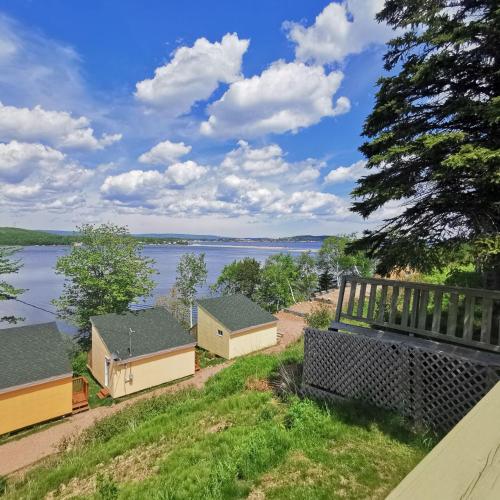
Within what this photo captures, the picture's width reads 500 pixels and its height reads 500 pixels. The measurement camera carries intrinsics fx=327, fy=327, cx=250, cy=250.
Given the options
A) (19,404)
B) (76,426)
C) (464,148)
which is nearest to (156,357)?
(76,426)

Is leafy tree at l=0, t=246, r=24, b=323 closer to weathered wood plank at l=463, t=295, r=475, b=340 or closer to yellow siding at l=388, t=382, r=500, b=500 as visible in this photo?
weathered wood plank at l=463, t=295, r=475, b=340

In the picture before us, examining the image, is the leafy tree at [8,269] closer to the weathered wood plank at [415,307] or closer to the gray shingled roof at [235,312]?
the gray shingled roof at [235,312]

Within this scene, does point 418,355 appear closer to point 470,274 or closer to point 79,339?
point 470,274

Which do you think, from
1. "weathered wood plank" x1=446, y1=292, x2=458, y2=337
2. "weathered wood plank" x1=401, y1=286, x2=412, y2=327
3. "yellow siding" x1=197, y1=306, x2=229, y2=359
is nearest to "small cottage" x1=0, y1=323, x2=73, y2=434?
"yellow siding" x1=197, y1=306, x2=229, y2=359

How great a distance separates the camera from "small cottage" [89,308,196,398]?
19.0 meters

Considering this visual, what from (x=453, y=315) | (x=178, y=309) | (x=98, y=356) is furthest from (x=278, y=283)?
(x=453, y=315)

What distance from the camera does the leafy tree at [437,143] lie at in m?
5.48

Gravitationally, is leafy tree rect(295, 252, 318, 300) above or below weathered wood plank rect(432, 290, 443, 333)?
below

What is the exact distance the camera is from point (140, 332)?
21062mm

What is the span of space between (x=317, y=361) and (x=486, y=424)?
20.9ft

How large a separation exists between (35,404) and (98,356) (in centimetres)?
505

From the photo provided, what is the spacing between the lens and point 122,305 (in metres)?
27.4

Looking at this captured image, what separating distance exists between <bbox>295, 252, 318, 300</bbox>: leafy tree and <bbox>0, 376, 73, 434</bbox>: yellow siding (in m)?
34.0

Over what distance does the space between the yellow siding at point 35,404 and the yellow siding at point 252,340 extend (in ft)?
36.5
